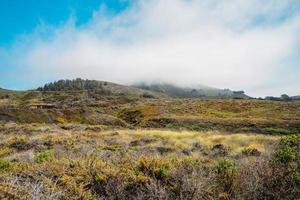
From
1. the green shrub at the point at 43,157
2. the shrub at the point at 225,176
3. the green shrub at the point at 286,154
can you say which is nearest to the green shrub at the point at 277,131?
the green shrub at the point at 286,154

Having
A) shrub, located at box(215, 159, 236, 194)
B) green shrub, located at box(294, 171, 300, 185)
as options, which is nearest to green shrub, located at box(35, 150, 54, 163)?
shrub, located at box(215, 159, 236, 194)

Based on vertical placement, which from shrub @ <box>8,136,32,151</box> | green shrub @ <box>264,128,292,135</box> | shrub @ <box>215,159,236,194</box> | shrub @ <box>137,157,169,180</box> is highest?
shrub @ <box>137,157,169,180</box>

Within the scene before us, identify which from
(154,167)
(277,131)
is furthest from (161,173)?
(277,131)

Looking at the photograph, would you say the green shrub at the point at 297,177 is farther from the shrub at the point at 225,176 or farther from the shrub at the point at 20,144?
the shrub at the point at 20,144

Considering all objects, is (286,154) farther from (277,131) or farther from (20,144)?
(277,131)

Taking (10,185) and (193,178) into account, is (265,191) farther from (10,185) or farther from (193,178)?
(10,185)

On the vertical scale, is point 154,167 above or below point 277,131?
above

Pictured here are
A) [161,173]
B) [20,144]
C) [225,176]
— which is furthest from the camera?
[20,144]

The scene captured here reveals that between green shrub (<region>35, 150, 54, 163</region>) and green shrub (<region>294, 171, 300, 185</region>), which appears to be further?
green shrub (<region>35, 150, 54, 163</region>)

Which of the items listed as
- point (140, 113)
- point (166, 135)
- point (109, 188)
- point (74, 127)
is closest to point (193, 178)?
point (109, 188)

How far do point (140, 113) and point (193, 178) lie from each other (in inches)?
2209

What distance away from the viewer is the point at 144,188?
7.31 meters

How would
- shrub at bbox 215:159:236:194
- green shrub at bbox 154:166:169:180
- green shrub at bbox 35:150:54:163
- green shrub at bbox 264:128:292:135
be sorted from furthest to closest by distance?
green shrub at bbox 264:128:292:135 < green shrub at bbox 35:150:54:163 < shrub at bbox 215:159:236:194 < green shrub at bbox 154:166:169:180

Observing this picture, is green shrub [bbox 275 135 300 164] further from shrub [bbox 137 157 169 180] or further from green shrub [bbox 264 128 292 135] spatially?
green shrub [bbox 264 128 292 135]
